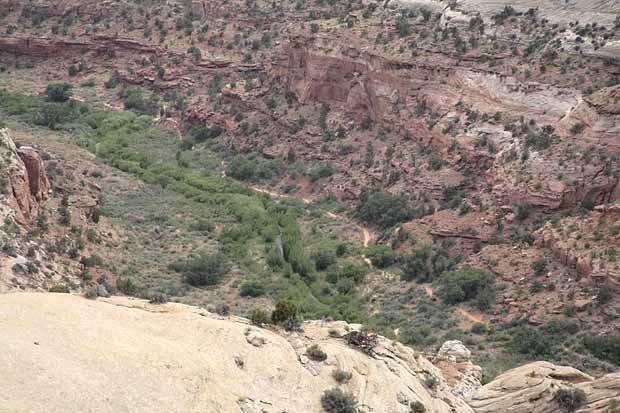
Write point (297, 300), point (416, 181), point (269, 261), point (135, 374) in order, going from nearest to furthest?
point (135, 374) < point (297, 300) < point (269, 261) < point (416, 181)

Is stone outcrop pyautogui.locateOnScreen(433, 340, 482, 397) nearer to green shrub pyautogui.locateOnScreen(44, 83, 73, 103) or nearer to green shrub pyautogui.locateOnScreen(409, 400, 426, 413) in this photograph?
green shrub pyautogui.locateOnScreen(409, 400, 426, 413)

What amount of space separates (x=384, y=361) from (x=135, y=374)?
9.01m

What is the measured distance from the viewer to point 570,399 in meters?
26.4

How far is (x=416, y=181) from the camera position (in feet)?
202

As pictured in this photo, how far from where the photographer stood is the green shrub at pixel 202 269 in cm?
4528

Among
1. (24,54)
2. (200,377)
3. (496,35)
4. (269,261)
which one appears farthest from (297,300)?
→ (24,54)

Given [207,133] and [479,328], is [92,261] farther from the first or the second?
[207,133]

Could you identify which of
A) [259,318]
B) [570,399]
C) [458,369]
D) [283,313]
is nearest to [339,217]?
[458,369]

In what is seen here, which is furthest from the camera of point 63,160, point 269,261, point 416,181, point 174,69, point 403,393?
point 174,69

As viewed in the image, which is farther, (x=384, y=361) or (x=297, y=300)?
(x=297, y=300)

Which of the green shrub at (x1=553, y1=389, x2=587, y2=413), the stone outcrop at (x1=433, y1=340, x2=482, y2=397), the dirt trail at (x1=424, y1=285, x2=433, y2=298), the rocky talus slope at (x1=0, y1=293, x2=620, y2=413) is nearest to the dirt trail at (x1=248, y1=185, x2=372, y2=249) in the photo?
the dirt trail at (x1=424, y1=285, x2=433, y2=298)

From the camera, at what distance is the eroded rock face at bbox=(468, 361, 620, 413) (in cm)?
2630

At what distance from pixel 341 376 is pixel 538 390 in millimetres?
7560

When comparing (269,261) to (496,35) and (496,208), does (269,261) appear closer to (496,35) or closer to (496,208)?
(496,208)
